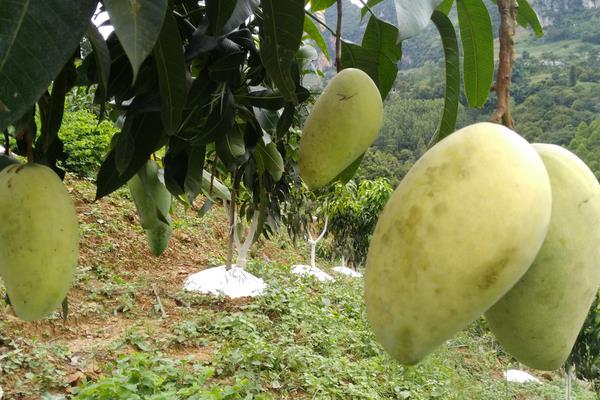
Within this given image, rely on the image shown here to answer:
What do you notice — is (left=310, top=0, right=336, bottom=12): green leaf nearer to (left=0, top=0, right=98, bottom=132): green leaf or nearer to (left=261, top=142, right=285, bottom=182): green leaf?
(left=261, top=142, right=285, bottom=182): green leaf

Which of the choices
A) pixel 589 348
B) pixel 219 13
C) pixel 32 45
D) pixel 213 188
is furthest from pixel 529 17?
pixel 589 348

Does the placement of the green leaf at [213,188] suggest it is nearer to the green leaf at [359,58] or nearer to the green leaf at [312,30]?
the green leaf at [312,30]

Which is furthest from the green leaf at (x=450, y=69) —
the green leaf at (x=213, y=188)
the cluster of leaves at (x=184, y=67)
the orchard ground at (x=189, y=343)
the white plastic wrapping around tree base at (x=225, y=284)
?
the white plastic wrapping around tree base at (x=225, y=284)

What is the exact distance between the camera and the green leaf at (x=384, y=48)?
88cm

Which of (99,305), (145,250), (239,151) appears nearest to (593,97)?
(145,250)

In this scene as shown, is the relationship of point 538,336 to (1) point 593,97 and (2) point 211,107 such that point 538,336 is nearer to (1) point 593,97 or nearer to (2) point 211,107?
(2) point 211,107

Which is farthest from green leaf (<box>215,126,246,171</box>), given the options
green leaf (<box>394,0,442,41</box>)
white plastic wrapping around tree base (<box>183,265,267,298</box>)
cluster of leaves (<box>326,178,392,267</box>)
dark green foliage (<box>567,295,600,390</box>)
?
cluster of leaves (<box>326,178,392,267</box>)

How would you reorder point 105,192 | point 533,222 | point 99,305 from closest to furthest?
point 533,222 → point 105,192 → point 99,305

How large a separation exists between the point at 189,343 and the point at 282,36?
3570 millimetres

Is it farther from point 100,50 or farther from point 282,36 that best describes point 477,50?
point 100,50

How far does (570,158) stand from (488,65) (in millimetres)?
327

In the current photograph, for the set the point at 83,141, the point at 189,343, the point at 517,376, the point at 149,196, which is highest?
the point at 149,196

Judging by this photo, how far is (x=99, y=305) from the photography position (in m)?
4.34

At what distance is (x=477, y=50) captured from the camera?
792mm
